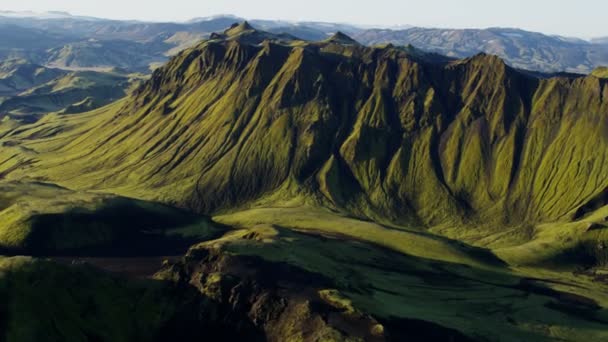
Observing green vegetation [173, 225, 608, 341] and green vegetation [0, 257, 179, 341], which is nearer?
green vegetation [0, 257, 179, 341]

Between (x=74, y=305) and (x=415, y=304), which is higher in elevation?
(x=74, y=305)

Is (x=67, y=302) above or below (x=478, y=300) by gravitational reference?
above

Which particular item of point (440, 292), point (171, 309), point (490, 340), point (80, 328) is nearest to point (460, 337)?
point (490, 340)

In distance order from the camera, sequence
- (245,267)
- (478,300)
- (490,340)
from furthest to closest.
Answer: (478,300) → (245,267) → (490,340)

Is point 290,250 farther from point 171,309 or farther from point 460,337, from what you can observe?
point 460,337

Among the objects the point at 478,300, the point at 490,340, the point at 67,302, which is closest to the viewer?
the point at 67,302

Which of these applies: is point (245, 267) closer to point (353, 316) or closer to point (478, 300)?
point (353, 316)

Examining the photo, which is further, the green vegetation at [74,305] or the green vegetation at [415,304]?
the green vegetation at [415,304]

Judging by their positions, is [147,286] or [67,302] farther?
[147,286]

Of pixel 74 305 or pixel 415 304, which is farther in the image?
pixel 415 304
